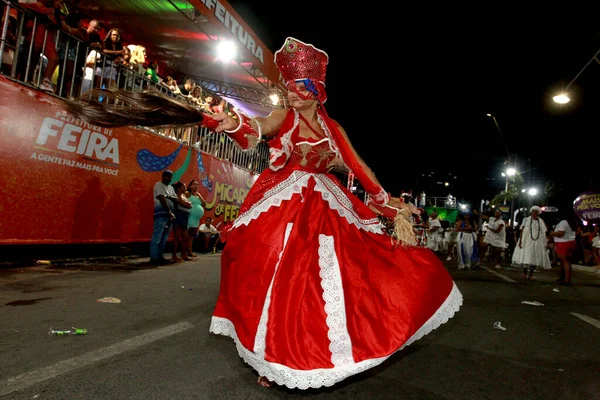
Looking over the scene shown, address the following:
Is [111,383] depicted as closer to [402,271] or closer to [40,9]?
[402,271]

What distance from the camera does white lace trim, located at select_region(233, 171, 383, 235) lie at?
2.49 m

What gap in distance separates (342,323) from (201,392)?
857 mm

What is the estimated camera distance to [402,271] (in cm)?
251

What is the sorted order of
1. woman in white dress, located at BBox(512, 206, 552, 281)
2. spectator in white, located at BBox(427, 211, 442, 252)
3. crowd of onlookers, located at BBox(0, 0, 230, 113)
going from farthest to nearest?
spectator in white, located at BBox(427, 211, 442, 252) < woman in white dress, located at BBox(512, 206, 552, 281) < crowd of onlookers, located at BBox(0, 0, 230, 113)

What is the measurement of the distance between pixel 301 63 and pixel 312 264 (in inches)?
55.2

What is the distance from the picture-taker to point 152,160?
8359 mm

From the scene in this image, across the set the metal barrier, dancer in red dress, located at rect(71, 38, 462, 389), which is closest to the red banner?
the metal barrier

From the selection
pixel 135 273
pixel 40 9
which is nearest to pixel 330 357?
pixel 135 273

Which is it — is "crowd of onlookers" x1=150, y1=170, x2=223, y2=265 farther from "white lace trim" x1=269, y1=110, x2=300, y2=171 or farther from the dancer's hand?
the dancer's hand

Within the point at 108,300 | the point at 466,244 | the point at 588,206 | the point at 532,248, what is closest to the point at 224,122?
the point at 108,300

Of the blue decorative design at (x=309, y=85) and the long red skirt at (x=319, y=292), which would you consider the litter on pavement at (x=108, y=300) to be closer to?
the long red skirt at (x=319, y=292)

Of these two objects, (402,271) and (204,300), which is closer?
(402,271)

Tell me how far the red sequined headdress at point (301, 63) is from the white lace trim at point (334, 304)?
112cm

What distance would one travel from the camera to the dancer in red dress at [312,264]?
2.10 metres
